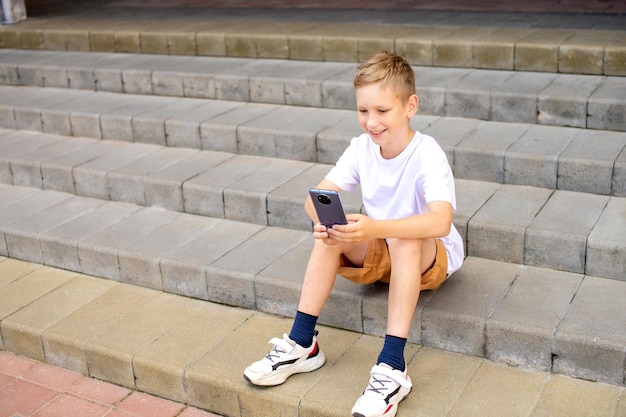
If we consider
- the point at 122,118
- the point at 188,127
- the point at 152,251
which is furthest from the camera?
the point at 122,118

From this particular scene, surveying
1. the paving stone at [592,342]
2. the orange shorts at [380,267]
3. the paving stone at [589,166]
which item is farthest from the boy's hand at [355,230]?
the paving stone at [589,166]

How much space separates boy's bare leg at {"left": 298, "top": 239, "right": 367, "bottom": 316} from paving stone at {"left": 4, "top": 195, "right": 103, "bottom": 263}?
6.53 ft

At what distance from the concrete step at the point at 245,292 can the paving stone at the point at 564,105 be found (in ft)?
3.95

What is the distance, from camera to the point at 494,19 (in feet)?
19.6

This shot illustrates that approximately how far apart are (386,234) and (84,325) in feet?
5.55

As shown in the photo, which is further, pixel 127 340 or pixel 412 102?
pixel 127 340

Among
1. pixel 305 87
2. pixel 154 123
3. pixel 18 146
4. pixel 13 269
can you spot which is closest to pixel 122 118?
pixel 154 123

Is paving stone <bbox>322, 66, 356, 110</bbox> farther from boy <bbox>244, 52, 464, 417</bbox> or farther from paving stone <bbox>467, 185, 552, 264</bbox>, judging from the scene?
boy <bbox>244, 52, 464, 417</bbox>

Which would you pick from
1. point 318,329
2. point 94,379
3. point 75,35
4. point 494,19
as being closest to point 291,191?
point 318,329

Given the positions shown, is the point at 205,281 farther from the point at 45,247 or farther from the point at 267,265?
the point at 45,247

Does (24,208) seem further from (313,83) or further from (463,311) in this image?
(463,311)

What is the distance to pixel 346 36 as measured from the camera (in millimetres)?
5637

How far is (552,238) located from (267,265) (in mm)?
1310

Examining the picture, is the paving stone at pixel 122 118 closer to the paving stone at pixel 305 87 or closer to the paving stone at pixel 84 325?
the paving stone at pixel 305 87
